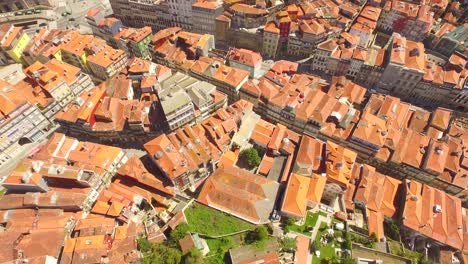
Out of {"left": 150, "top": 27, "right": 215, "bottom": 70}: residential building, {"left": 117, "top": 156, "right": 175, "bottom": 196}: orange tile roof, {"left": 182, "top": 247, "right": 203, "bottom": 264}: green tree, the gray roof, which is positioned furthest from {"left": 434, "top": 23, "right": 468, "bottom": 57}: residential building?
{"left": 182, "top": 247, "right": 203, "bottom": 264}: green tree

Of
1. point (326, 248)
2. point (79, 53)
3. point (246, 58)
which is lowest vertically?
point (326, 248)

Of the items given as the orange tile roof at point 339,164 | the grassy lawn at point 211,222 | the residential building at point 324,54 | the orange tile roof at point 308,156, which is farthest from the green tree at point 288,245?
the residential building at point 324,54

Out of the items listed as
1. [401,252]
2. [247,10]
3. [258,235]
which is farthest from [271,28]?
[401,252]

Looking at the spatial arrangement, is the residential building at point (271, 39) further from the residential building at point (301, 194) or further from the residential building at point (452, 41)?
the residential building at point (452, 41)

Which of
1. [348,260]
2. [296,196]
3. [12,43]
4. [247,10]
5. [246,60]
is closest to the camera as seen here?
[348,260]

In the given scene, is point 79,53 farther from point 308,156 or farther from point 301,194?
point 301,194

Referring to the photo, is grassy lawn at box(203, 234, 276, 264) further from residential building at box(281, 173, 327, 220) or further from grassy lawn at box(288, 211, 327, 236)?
residential building at box(281, 173, 327, 220)
